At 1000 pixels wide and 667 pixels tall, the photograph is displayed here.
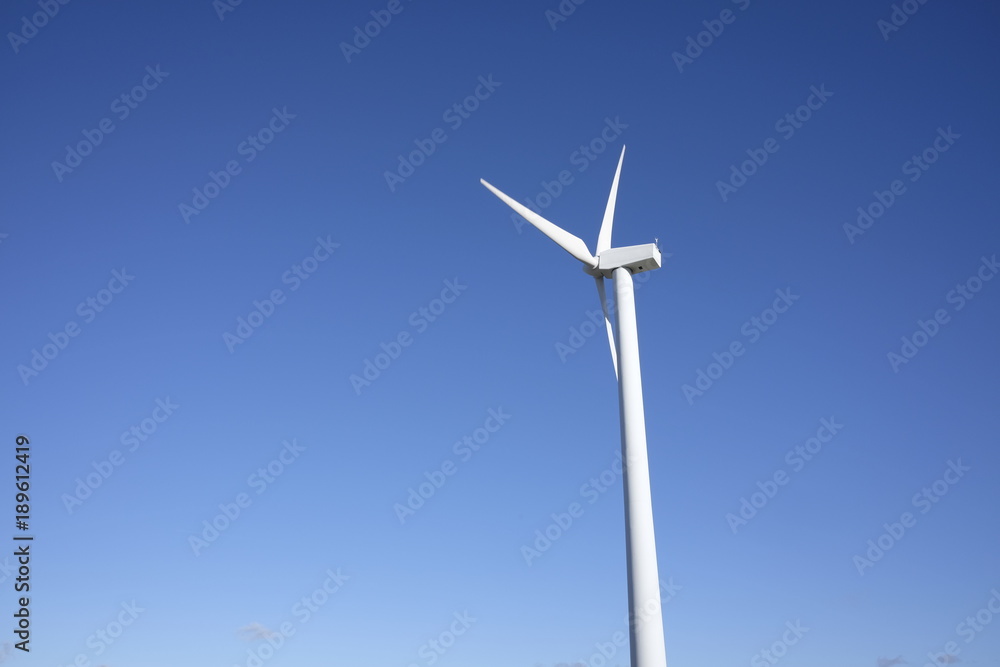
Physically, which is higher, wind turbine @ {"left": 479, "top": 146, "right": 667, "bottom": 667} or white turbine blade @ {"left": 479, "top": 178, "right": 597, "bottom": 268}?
white turbine blade @ {"left": 479, "top": 178, "right": 597, "bottom": 268}

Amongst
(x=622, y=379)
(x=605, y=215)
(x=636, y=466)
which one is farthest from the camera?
(x=605, y=215)

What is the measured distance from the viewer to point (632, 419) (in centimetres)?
3269

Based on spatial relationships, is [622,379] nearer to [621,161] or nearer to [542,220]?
[542,220]

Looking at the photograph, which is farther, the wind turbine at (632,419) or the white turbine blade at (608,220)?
the white turbine blade at (608,220)

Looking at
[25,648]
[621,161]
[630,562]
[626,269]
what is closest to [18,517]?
[25,648]

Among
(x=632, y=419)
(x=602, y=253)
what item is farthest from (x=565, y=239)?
(x=632, y=419)

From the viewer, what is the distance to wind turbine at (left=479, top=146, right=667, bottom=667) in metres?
29.4

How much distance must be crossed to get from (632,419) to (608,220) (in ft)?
37.4

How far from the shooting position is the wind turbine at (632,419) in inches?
1159

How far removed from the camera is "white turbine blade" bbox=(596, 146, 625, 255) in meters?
39.2

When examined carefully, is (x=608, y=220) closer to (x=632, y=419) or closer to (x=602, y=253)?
(x=602, y=253)

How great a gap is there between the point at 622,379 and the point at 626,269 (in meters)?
5.41

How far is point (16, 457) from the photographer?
105 feet

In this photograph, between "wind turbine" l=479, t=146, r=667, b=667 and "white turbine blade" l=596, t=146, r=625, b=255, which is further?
"white turbine blade" l=596, t=146, r=625, b=255
